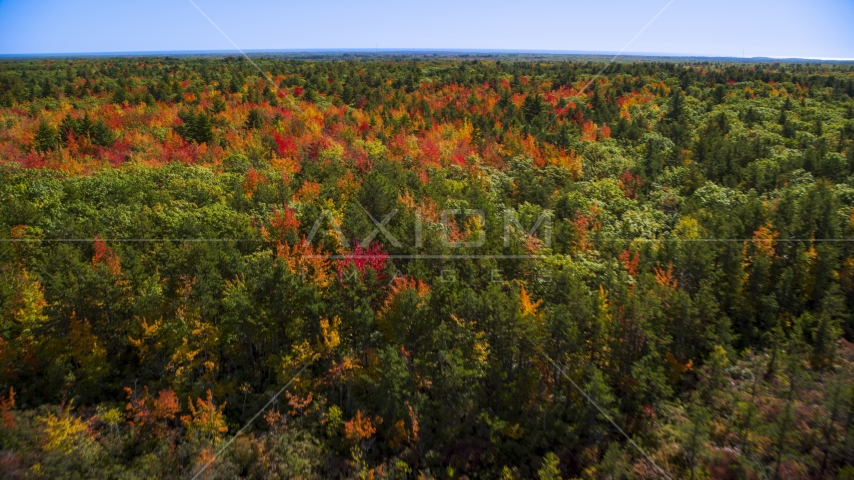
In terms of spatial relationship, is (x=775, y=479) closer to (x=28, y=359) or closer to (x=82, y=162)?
(x=28, y=359)

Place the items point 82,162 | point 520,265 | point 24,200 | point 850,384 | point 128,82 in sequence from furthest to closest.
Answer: point 128,82, point 82,162, point 24,200, point 520,265, point 850,384

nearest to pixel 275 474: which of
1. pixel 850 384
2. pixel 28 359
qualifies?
pixel 28 359

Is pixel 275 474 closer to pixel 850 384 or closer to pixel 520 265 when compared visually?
pixel 520 265

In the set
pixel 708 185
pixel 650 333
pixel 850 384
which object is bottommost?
pixel 850 384

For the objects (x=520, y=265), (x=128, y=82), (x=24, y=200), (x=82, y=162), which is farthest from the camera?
(x=128, y=82)

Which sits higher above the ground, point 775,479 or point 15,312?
point 15,312

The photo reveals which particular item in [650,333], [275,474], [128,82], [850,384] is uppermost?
[128,82]

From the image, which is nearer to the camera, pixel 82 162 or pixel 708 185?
pixel 708 185

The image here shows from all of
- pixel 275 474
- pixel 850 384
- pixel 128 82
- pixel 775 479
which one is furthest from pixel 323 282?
pixel 128 82

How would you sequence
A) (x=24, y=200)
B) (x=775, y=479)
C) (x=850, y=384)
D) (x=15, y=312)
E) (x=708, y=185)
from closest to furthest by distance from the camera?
(x=775, y=479) < (x=850, y=384) < (x=15, y=312) < (x=24, y=200) < (x=708, y=185)
